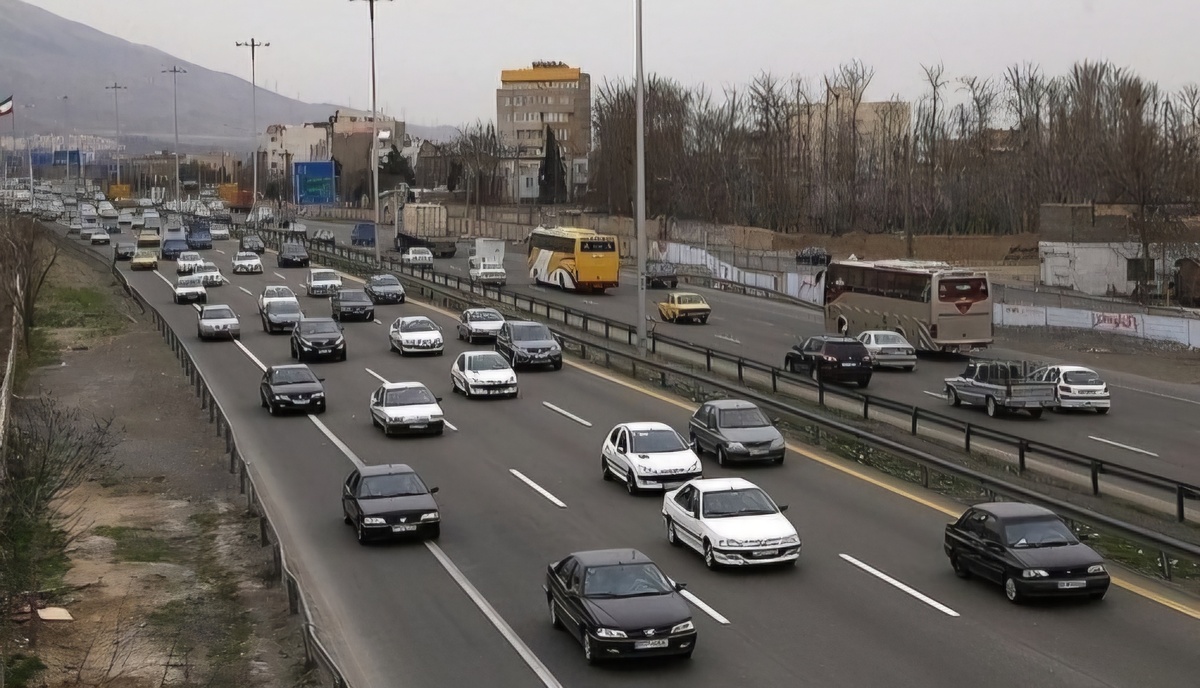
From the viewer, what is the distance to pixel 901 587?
62.6 feet

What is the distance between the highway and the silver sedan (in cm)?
36

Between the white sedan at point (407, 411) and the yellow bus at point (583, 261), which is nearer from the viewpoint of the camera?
the white sedan at point (407, 411)

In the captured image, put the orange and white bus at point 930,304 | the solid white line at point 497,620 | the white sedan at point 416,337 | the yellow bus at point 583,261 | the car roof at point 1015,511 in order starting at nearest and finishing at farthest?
the solid white line at point 497,620 → the car roof at point 1015,511 → the white sedan at point 416,337 → the orange and white bus at point 930,304 → the yellow bus at point 583,261

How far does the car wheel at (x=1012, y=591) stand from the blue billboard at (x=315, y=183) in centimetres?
13398

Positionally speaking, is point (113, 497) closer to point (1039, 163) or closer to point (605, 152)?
point (1039, 163)

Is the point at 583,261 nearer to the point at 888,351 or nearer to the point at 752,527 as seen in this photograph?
the point at 888,351

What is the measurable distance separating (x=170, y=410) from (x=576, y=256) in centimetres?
3657

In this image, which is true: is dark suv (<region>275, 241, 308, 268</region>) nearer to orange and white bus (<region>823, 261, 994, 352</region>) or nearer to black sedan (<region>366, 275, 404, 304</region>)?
black sedan (<region>366, 275, 404, 304</region>)

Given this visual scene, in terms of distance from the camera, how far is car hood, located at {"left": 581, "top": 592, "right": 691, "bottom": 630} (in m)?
15.5

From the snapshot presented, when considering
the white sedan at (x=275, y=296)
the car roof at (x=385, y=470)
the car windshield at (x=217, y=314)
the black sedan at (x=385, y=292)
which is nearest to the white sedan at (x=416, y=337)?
the car windshield at (x=217, y=314)

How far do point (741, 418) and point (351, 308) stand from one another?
3022 cm

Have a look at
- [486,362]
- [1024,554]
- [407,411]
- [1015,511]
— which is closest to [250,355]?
[486,362]

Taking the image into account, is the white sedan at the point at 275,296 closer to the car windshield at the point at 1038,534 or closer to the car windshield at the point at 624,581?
the car windshield at the point at 624,581

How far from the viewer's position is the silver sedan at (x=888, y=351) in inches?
1772
